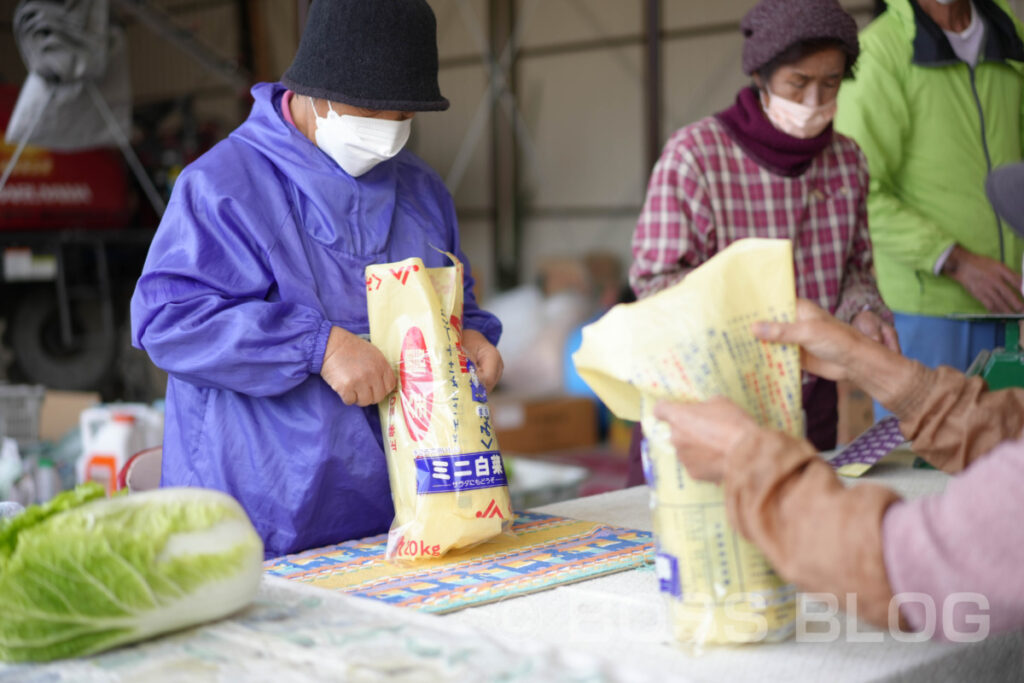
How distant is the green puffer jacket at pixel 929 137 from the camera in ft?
9.64

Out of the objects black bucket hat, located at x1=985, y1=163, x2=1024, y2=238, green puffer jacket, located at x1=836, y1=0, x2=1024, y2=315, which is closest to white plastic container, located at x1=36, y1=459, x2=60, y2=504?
green puffer jacket, located at x1=836, y1=0, x2=1024, y2=315

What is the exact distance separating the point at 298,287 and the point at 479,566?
1.75 ft

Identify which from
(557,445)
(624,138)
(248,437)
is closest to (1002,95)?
(248,437)

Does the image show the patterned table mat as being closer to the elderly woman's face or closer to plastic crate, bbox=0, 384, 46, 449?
the elderly woman's face

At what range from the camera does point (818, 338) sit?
4.40 ft

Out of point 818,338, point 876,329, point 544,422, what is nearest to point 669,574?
point 818,338

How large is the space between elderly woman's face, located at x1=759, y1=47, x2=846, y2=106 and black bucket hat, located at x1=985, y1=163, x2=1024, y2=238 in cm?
103

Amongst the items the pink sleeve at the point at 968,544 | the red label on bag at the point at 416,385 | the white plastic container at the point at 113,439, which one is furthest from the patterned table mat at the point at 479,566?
the white plastic container at the point at 113,439

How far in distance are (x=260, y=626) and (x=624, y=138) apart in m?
8.81

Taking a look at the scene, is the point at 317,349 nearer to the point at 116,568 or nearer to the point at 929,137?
the point at 116,568

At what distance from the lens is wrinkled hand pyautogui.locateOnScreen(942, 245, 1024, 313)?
111 inches

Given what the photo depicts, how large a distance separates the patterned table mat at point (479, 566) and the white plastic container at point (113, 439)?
222cm

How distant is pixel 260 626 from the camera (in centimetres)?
133

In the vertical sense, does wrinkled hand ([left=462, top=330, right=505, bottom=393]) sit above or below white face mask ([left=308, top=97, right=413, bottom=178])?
below
